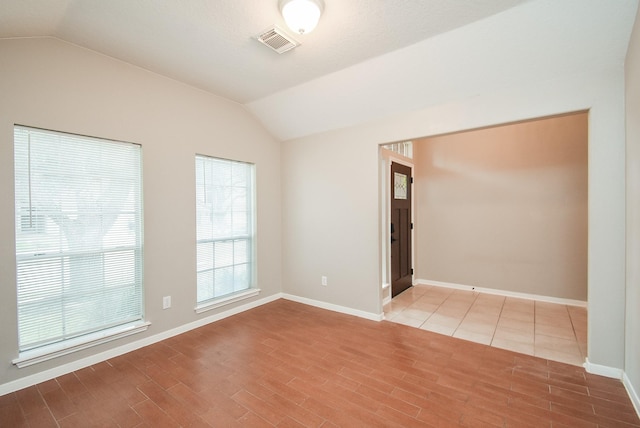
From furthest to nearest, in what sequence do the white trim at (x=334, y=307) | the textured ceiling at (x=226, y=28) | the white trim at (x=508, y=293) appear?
the white trim at (x=508, y=293)
the white trim at (x=334, y=307)
the textured ceiling at (x=226, y=28)

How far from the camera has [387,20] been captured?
2.12 metres

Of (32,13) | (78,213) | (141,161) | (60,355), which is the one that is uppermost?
(32,13)

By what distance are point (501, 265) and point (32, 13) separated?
233 inches

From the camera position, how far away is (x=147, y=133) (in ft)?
9.45

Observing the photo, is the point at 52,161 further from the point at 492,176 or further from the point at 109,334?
the point at 492,176

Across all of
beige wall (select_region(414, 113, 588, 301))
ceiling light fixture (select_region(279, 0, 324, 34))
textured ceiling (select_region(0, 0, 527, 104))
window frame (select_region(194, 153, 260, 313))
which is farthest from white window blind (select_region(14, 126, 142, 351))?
beige wall (select_region(414, 113, 588, 301))

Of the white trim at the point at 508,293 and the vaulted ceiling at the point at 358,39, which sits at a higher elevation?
the vaulted ceiling at the point at 358,39

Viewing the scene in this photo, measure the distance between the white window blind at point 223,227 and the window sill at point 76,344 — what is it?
0.76 m

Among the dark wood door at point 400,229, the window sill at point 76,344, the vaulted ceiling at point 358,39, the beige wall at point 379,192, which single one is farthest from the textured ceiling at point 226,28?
the window sill at point 76,344

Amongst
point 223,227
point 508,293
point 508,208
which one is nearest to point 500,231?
point 508,208

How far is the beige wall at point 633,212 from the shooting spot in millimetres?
1838

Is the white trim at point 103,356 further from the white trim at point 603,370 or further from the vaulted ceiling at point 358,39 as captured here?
the white trim at point 603,370

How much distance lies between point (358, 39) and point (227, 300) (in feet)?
10.8

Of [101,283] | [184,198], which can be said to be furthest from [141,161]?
[101,283]
